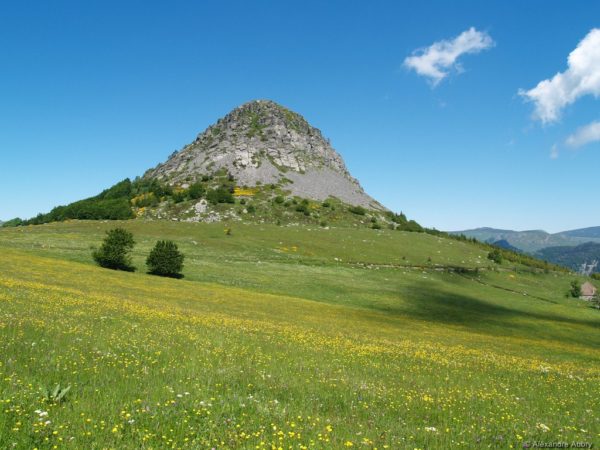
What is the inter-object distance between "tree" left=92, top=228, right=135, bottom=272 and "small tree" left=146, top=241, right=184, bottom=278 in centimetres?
426

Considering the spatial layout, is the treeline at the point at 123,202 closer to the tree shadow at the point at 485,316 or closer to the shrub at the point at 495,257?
the shrub at the point at 495,257

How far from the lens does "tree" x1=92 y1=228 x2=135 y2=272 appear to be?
68000 mm

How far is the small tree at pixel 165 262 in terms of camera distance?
226ft

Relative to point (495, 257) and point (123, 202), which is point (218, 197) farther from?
point (495, 257)

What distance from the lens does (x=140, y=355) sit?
13.9 metres

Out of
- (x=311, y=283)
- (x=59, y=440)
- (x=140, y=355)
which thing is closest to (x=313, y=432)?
(x=59, y=440)

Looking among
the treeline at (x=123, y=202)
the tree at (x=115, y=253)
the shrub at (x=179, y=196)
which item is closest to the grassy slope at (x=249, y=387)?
the tree at (x=115, y=253)

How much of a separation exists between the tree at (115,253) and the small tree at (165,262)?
14.0ft

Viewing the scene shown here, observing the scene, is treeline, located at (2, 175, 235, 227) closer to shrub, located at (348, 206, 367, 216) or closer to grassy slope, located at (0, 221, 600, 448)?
shrub, located at (348, 206, 367, 216)

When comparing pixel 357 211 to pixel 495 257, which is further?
pixel 357 211

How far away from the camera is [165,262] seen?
68.8m

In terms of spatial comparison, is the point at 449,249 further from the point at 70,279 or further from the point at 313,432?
Answer: the point at 313,432

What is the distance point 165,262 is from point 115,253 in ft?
27.8

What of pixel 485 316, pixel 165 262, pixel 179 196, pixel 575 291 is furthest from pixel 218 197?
pixel 575 291
